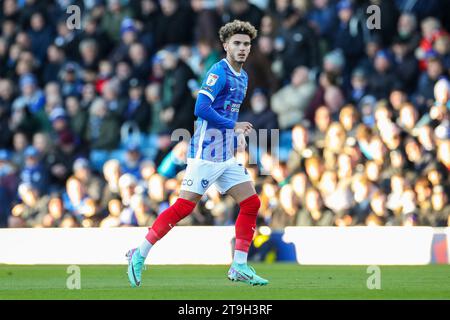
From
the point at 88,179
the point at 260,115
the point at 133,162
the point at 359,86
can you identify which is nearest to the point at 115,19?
the point at 133,162

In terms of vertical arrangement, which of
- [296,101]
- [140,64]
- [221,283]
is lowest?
[221,283]

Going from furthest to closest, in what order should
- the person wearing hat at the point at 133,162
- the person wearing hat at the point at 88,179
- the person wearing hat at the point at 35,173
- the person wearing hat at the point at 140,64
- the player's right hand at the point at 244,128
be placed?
the person wearing hat at the point at 140,64 < the person wearing hat at the point at 35,173 < the person wearing hat at the point at 133,162 < the person wearing hat at the point at 88,179 < the player's right hand at the point at 244,128

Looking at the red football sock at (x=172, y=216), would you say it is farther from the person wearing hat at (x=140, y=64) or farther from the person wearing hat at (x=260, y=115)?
the person wearing hat at (x=140, y=64)

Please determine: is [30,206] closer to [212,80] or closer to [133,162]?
[133,162]

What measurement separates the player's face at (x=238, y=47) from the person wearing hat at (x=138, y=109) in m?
8.65

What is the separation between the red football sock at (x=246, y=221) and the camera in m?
11.5

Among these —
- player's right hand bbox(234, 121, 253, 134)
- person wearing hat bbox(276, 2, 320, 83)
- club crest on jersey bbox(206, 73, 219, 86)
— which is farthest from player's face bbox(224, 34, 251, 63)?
person wearing hat bbox(276, 2, 320, 83)

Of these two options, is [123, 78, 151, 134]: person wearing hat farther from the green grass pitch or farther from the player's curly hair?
the player's curly hair

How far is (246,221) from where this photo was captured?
37.9 ft

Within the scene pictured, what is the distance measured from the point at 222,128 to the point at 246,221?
926 mm

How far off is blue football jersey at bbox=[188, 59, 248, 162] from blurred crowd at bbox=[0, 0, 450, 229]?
5278 millimetres

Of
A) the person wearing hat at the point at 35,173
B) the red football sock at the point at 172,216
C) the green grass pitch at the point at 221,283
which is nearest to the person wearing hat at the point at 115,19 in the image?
the person wearing hat at the point at 35,173

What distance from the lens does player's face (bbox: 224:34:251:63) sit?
11367 millimetres
